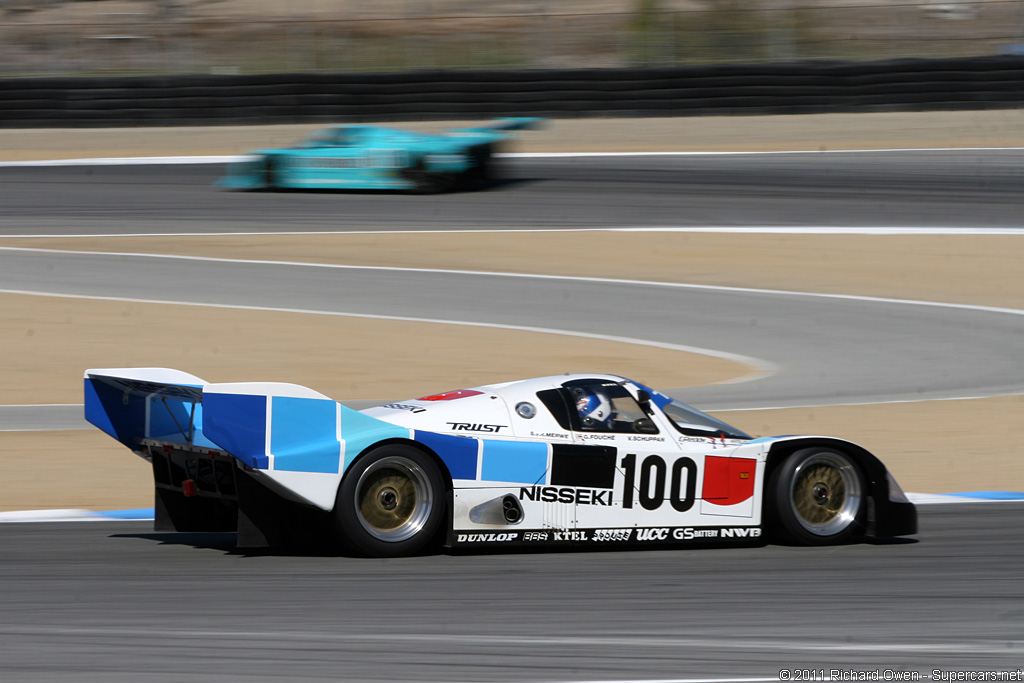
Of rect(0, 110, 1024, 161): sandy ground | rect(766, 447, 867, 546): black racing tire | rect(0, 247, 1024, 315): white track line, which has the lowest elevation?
rect(766, 447, 867, 546): black racing tire

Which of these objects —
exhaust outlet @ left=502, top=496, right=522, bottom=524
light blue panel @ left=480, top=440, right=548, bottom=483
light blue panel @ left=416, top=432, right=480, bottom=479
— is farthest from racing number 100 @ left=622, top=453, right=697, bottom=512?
Answer: light blue panel @ left=416, top=432, right=480, bottom=479

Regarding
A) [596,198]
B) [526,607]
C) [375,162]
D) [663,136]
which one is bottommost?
[526,607]

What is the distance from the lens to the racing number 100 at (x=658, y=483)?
6941mm

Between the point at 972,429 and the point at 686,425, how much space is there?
17.0 feet

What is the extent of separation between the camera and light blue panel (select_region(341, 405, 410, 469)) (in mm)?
6426

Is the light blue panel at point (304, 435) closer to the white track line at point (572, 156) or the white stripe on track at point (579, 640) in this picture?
the white stripe on track at point (579, 640)

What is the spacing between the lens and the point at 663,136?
984 inches

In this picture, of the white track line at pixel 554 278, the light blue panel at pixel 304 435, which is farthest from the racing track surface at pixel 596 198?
the light blue panel at pixel 304 435

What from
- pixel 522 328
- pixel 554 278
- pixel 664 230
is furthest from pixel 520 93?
pixel 522 328

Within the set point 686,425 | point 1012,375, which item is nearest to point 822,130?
point 1012,375

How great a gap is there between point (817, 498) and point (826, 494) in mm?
62

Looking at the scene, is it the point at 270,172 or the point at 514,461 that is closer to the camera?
the point at 514,461

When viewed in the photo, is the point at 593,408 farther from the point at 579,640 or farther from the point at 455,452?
the point at 579,640

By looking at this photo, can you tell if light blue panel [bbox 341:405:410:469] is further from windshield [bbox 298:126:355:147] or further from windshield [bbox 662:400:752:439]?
windshield [bbox 298:126:355:147]
